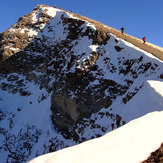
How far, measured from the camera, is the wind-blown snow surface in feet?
10.9

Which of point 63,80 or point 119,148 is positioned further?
point 63,80

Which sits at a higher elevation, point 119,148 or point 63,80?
point 63,80

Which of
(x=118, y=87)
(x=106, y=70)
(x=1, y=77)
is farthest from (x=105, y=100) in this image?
(x=1, y=77)

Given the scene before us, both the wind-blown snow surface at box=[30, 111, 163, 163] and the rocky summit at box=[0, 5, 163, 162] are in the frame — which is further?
the rocky summit at box=[0, 5, 163, 162]

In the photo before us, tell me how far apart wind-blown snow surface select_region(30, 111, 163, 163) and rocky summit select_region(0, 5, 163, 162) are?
4.29m

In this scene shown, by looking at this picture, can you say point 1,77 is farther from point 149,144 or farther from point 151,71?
point 149,144

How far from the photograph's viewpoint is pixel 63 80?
20781 mm

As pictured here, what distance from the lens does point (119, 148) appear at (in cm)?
356

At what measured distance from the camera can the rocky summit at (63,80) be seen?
47.6ft

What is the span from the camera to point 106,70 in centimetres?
1747

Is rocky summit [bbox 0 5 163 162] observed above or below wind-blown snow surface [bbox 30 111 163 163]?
above

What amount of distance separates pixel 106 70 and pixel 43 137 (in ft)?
41.6

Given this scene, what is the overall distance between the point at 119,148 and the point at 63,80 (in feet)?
57.9

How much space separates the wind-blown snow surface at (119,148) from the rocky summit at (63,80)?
4288mm
